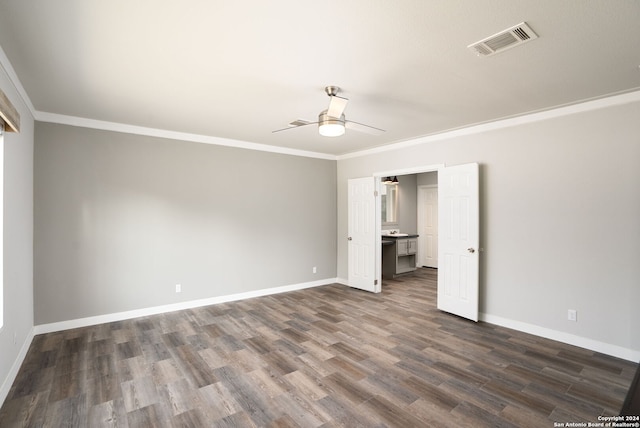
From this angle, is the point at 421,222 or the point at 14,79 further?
the point at 421,222

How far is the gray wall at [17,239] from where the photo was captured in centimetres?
253

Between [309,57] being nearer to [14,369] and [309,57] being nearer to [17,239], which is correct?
[17,239]

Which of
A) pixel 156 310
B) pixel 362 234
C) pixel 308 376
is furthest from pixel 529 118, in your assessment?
pixel 156 310

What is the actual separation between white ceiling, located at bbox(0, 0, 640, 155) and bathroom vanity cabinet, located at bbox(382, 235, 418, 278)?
3633mm

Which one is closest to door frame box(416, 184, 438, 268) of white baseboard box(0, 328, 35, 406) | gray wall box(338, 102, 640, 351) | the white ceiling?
gray wall box(338, 102, 640, 351)

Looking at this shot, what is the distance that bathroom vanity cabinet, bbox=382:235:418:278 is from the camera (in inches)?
275

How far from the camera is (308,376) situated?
2.76m

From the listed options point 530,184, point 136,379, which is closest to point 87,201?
point 136,379

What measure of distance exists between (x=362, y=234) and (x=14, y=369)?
481 centimetres

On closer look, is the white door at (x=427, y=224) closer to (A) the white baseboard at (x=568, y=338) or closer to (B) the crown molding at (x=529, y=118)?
(B) the crown molding at (x=529, y=118)

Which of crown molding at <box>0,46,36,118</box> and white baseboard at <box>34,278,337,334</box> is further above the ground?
crown molding at <box>0,46,36,118</box>

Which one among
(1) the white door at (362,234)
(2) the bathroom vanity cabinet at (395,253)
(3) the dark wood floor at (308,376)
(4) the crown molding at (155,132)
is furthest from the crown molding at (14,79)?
(2) the bathroom vanity cabinet at (395,253)

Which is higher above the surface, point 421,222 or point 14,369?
point 421,222

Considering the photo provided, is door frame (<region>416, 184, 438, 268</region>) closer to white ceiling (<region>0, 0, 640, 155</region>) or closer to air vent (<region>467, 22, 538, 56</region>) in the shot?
white ceiling (<region>0, 0, 640, 155</region>)
